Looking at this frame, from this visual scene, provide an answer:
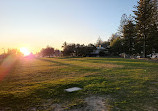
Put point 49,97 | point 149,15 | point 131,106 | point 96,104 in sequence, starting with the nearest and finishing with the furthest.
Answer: point 131,106, point 96,104, point 49,97, point 149,15

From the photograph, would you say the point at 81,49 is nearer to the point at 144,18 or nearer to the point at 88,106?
the point at 144,18

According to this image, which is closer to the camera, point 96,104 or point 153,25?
point 96,104

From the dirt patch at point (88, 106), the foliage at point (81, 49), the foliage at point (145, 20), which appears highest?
the foliage at point (145, 20)

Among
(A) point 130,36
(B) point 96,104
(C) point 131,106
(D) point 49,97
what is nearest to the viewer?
(C) point 131,106

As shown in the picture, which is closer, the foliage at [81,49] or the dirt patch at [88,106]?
the dirt patch at [88,106]

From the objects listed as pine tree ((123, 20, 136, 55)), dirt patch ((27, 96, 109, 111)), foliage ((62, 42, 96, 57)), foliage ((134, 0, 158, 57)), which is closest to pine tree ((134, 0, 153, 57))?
foliage ((134, 0, 158, 57))

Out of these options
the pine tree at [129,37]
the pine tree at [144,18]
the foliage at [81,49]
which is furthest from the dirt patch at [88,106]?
the foliage at [81,49]

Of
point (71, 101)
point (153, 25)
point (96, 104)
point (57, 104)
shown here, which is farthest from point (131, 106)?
point (153, 25)

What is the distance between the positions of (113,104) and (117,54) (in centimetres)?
5052

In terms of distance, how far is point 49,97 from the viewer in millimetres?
4453

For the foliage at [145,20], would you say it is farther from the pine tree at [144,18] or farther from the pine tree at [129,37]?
the pine tree at [129,37]

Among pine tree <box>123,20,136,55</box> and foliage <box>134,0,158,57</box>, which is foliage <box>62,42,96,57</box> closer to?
pine tree <box>123,20,136,55</box>

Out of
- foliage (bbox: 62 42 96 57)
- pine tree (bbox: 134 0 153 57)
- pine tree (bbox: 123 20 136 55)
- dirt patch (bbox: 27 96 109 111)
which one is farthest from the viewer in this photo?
foliage (bbox: 62 42 96 57)

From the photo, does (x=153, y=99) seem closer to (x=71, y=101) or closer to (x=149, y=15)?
(x=71, y=101)
